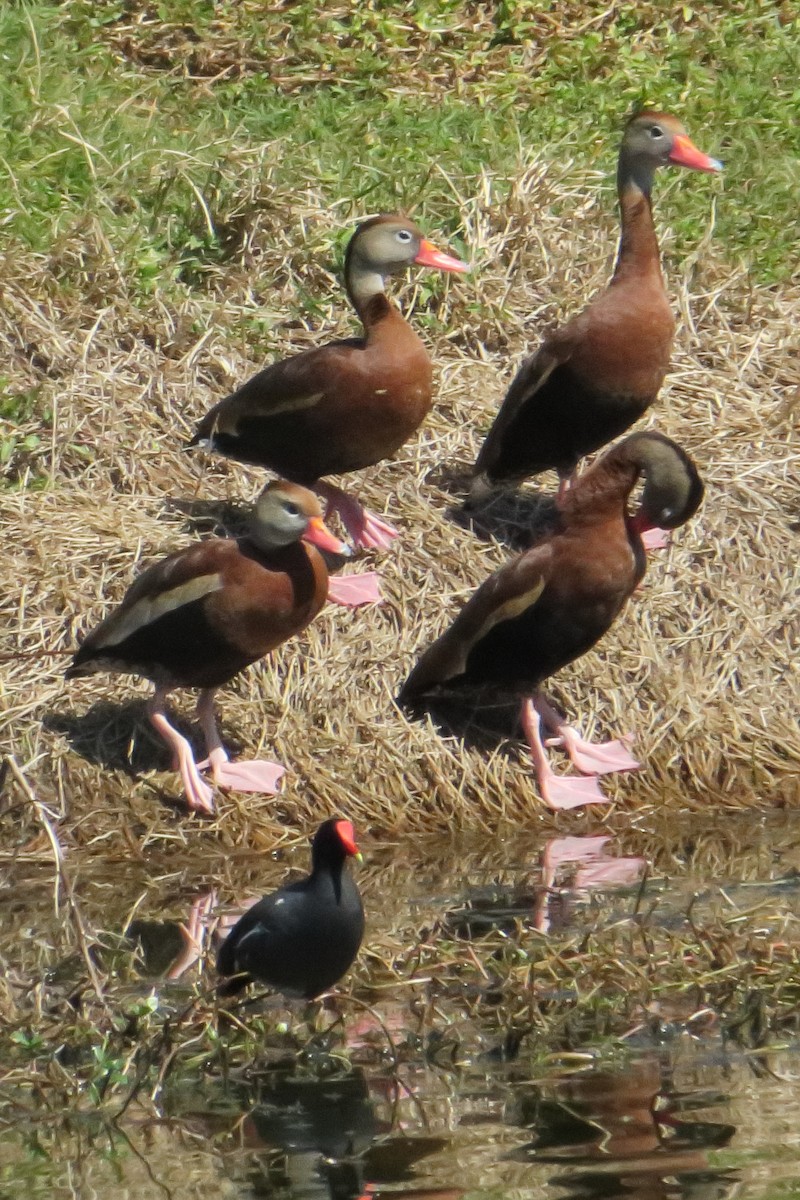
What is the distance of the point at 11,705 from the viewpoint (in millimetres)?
6785

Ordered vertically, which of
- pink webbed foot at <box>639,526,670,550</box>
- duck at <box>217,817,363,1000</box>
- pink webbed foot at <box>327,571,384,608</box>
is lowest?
pink webbed foot at <box>327,571,384,608</box>

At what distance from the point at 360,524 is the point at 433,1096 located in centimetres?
316

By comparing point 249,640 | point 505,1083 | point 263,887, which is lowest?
point 263,887

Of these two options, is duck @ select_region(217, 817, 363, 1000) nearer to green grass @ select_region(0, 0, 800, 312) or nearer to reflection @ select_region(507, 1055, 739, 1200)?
reflection @ select_region(507, 1055, 739, 1200)

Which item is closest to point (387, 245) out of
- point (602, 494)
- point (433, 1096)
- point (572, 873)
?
point (602, 494)

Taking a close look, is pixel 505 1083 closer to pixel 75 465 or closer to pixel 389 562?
pixel 389 562

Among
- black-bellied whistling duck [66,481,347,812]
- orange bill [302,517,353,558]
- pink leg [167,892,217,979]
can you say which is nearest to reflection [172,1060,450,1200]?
pink leg [167,892,217,979]

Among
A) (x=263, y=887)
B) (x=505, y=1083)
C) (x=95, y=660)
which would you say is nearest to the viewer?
(x=505, y=1083)

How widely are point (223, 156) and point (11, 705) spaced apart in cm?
321

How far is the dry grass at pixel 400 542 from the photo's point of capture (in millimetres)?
6758

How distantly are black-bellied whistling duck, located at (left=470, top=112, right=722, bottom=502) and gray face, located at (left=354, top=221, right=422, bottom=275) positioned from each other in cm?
60

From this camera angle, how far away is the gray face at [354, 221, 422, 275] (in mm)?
7410

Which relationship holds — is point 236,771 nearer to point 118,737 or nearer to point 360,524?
point 118,737

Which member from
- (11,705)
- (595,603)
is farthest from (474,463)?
(11,705)
